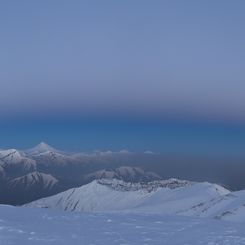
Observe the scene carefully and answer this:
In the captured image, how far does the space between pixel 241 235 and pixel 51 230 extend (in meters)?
9.35

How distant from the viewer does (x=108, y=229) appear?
1079 inches

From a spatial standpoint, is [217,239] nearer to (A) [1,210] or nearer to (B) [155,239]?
(B) [155,239]

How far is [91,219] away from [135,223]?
2.75m

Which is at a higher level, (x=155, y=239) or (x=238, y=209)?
(x=238, y=209)

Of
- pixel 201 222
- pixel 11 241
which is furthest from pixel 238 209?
pixel 11 241

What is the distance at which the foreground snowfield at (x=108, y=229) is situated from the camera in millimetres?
24547

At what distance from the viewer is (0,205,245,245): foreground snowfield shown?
966 inches

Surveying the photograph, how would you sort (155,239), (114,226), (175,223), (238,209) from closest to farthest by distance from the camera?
(155,239), (114,226), (175,223), (238,209)

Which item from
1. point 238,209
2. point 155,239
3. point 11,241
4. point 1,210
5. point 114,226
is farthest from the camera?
point 238,209

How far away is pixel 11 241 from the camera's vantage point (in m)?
23.6

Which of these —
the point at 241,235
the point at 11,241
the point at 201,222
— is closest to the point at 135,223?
the point at 201,222

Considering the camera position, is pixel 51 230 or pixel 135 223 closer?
pixel 51 230

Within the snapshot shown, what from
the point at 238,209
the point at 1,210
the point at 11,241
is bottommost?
the point at 11,241

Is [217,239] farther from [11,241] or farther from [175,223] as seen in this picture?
[11,241]
